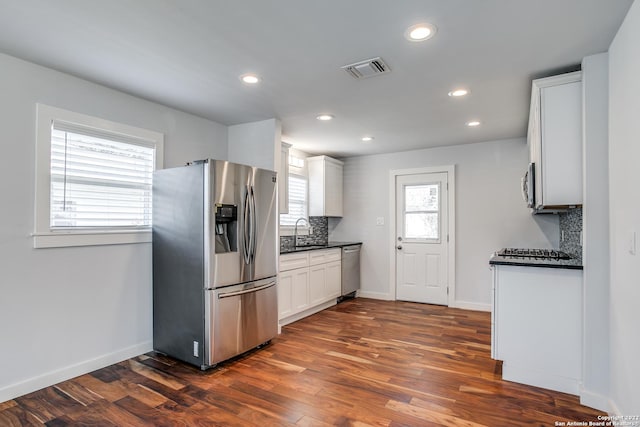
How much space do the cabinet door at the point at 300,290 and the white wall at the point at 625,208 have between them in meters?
2.95

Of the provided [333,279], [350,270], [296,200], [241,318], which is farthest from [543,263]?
[296,200]

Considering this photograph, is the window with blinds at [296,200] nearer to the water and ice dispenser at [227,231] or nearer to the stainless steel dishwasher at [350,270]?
the stainless steel dishwasher at [350,270]

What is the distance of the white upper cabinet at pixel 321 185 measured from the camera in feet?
17.6

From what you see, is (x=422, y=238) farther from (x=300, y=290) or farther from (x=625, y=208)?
(x=625, y=208)

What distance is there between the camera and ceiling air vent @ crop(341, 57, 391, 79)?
244 cm

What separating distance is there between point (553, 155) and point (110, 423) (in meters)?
3.47

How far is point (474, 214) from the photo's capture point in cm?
488

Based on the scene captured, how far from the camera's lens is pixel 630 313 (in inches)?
71.6

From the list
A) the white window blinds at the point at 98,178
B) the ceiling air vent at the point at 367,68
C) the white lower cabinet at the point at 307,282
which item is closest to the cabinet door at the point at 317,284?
the white lower cabinet at the point at 307,282

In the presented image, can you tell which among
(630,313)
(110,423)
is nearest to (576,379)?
(630,313)

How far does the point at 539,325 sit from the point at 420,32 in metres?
2.22

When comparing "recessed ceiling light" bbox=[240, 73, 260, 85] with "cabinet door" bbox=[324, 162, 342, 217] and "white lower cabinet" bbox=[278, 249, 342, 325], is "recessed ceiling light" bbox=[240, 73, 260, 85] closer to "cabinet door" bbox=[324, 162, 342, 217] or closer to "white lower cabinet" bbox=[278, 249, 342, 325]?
"white lower cabinet" bbox=[278, 249, 342, 325]

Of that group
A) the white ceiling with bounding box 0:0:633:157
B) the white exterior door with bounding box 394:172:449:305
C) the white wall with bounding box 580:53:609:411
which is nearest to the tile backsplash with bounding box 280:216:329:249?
the white exterior door with bounding box 394:172:449:305

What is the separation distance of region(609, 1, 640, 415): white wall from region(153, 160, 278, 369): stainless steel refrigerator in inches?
104
